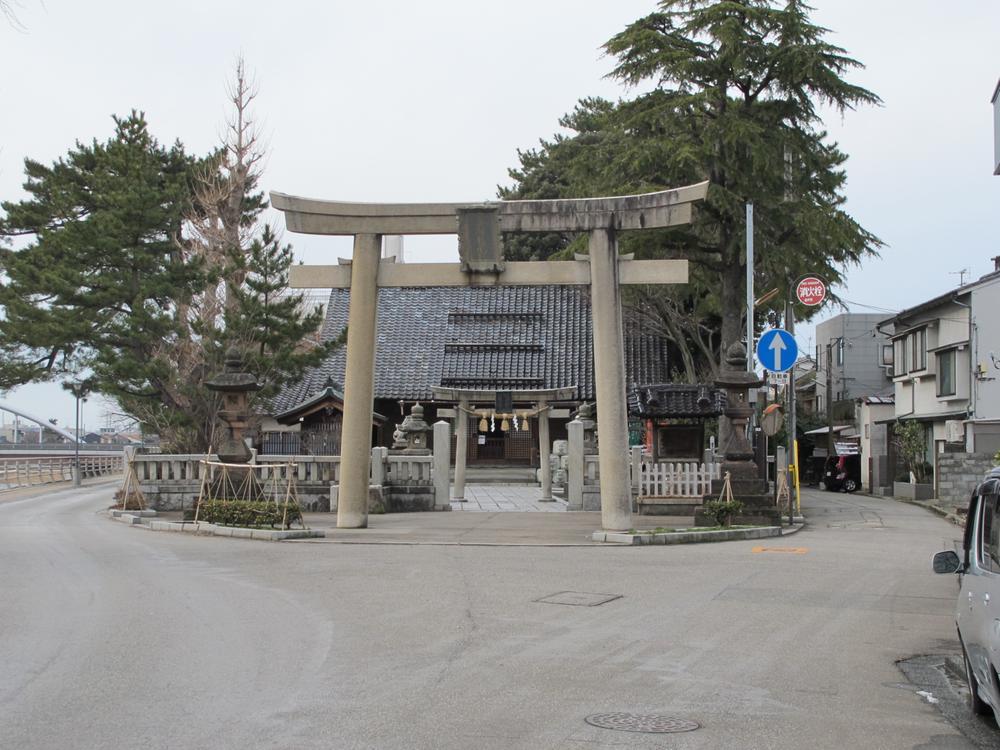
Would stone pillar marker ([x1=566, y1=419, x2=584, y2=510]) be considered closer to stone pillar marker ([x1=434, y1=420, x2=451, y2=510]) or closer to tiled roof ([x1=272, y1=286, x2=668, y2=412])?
stone pillar marker ([x1=434, y1=420, x2=451, y2=510])

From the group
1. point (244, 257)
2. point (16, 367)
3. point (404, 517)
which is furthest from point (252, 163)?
point (404, 517)

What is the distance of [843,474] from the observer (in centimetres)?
3984

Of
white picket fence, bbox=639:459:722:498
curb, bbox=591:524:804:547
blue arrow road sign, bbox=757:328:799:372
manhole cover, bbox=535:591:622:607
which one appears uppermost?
blue arrow road sign, bbox=757:328:799:372

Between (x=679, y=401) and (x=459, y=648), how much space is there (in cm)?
1738

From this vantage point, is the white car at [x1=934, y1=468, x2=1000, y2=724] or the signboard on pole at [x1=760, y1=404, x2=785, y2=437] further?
the signboard on pole at [x1=760, y1=404, x2=785, y2=437]

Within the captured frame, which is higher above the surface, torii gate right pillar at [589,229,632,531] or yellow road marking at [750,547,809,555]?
torii gate right pillar at [589,229,632,531]

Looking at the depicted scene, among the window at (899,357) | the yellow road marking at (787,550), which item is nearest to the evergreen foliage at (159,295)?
the yellow road marking at (787,550)

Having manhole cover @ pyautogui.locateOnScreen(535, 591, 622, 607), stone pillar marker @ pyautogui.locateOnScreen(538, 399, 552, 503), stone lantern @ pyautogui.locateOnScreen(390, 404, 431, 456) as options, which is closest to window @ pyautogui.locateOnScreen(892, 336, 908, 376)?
stone pillar marker @ pyautogui.locateOnScreen(538, 399, 552, 503)

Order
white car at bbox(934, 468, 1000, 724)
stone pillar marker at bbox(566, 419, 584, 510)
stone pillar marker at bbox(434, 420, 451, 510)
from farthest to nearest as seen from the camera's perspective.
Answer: stone pillar marker at bbox(434, 420, 451, 510)
stone pillar marker at bbox(566, 419, 584, 510)
white car at bbox(934, 468, 1000, 724)

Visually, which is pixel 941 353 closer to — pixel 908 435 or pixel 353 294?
pixel 908 435

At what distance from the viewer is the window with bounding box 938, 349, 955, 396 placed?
31.5 metres

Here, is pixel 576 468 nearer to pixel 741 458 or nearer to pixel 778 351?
pixel 741 458

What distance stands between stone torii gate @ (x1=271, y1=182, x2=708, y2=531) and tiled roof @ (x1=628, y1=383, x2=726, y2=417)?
7.13 metres

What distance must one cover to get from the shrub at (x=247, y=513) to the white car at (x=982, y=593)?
12.4 metres
